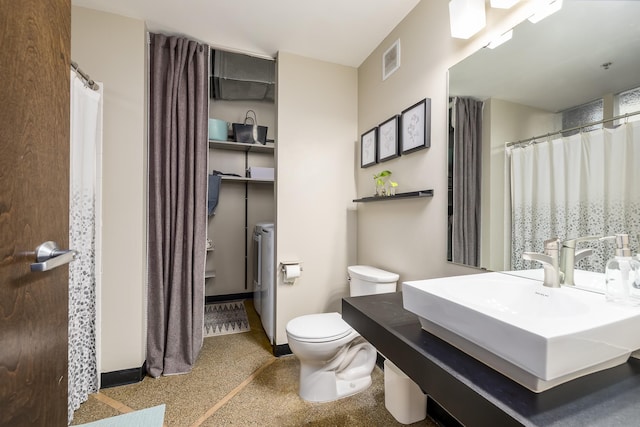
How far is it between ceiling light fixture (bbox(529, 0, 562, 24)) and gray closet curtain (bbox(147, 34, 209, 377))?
1995 millimetres

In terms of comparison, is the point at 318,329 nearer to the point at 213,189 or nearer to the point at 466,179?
the point at 466,179

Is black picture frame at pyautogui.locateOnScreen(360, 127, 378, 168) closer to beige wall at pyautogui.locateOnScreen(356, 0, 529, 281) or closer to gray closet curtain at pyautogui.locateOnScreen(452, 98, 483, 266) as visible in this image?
beige wall at pyautogui.locateOnScreen(356, 0, 529, 281)

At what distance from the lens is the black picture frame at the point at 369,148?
2.08m

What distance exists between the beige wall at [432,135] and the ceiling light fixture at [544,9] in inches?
1.9

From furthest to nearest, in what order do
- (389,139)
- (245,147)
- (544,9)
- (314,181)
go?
(245,147)
(314,181)
(389,139)
(544,9)

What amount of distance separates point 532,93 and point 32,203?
1665mm

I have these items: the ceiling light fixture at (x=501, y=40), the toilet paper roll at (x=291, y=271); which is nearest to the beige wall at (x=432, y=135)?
the ceiling light fixture at (x=501, y=40)

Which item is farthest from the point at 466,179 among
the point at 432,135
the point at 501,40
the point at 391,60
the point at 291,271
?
the point at 291,271

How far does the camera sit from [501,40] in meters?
1.18

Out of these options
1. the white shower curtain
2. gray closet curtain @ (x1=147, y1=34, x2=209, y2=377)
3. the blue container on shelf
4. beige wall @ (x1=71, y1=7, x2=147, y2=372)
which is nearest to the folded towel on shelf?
the blue container on shelf

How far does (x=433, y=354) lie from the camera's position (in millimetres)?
734

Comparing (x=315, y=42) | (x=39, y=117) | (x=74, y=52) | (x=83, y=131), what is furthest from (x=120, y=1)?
(x=39, y=117)

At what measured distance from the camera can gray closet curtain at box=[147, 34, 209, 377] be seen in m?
1.92

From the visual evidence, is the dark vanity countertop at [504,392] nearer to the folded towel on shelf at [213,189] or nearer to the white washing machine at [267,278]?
the white washing machine at [267,278]
